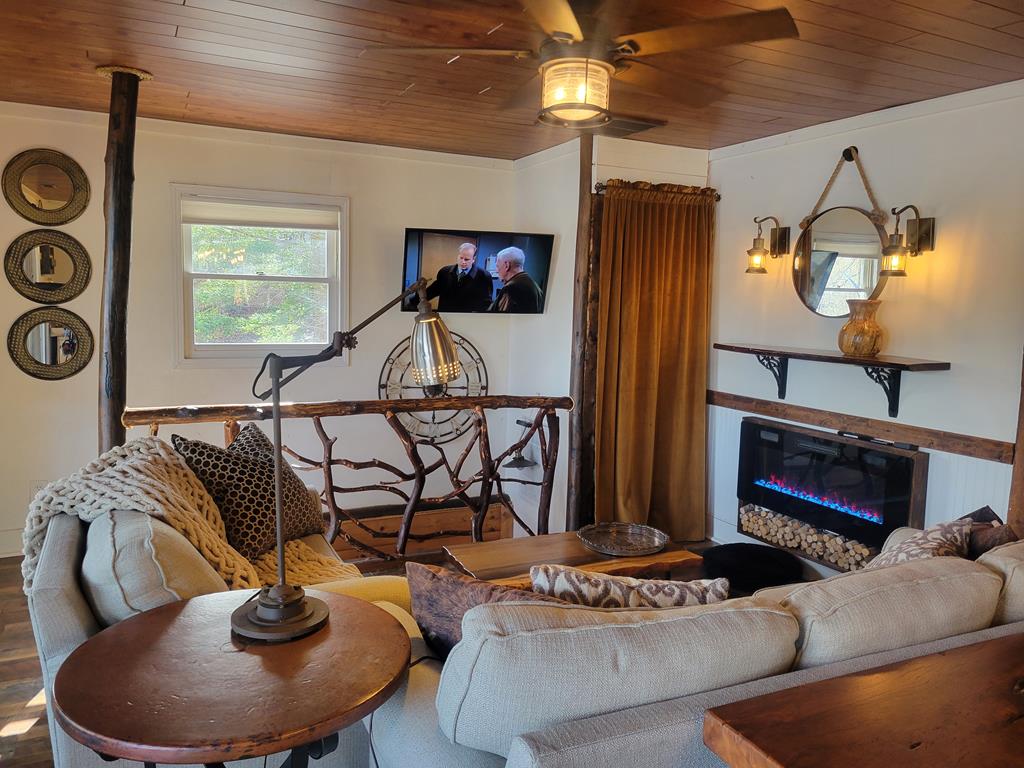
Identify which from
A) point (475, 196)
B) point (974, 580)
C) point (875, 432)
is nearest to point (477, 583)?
point (974, 580)

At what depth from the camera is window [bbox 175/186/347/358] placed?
4.69 m

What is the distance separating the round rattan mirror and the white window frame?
287 centimetres

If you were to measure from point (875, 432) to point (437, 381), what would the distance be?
2702 mm

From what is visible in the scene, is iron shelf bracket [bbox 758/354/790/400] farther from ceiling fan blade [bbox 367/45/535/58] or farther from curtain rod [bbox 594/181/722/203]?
ceiling fan blade [bbox 367/45/535/58]

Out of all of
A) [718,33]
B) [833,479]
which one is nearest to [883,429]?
[833,479]

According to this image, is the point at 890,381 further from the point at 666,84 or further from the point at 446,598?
the point at 446,598

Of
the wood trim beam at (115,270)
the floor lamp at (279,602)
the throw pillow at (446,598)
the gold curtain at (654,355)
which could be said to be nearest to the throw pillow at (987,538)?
the throw pillow at (446,598)

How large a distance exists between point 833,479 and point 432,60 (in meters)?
2.86

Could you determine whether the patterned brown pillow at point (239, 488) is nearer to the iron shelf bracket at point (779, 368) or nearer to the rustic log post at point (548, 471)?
the rustic log post at point (548, 471)

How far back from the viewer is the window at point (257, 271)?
15.4ft

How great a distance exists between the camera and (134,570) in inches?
68.0

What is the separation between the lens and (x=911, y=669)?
1.37m

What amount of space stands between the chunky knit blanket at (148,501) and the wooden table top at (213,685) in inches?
15.7

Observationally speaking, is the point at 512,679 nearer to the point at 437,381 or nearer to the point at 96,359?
the point at 437,381
